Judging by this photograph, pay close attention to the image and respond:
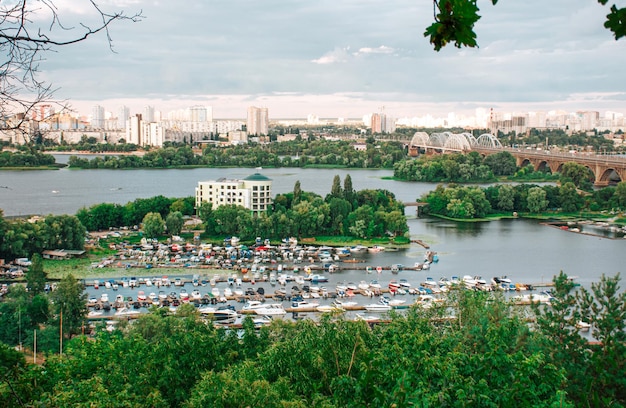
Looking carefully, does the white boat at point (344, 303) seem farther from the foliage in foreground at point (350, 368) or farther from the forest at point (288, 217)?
the forest at point (288, 217)

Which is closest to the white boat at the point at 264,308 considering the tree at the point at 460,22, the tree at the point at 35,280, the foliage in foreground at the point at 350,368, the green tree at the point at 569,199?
the tree at the point at 35,280

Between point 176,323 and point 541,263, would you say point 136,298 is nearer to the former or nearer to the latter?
point 176,323

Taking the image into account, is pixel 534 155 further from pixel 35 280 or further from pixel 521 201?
pixel 35 280

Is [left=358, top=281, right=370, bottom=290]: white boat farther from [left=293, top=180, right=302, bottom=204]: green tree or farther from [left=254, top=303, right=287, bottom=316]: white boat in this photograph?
[left=293, top=180, right=302, bottom=204]: green tree

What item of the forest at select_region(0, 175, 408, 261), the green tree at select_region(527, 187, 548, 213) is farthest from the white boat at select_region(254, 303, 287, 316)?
the green tree at select_region(527, 187, 548, 213)

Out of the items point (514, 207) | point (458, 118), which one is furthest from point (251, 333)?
point (458, 118)

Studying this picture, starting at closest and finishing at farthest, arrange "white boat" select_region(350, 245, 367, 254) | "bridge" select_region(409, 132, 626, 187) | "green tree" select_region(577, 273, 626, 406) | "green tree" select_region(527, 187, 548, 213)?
"green tree" select_region(577, 273, 626, 406) < "white boat" select_region(350, 245, 367, 254) < "green tree" select_region(527, 187, 548, 213) < "bridge" select_region(409, 132, 626, 187)
